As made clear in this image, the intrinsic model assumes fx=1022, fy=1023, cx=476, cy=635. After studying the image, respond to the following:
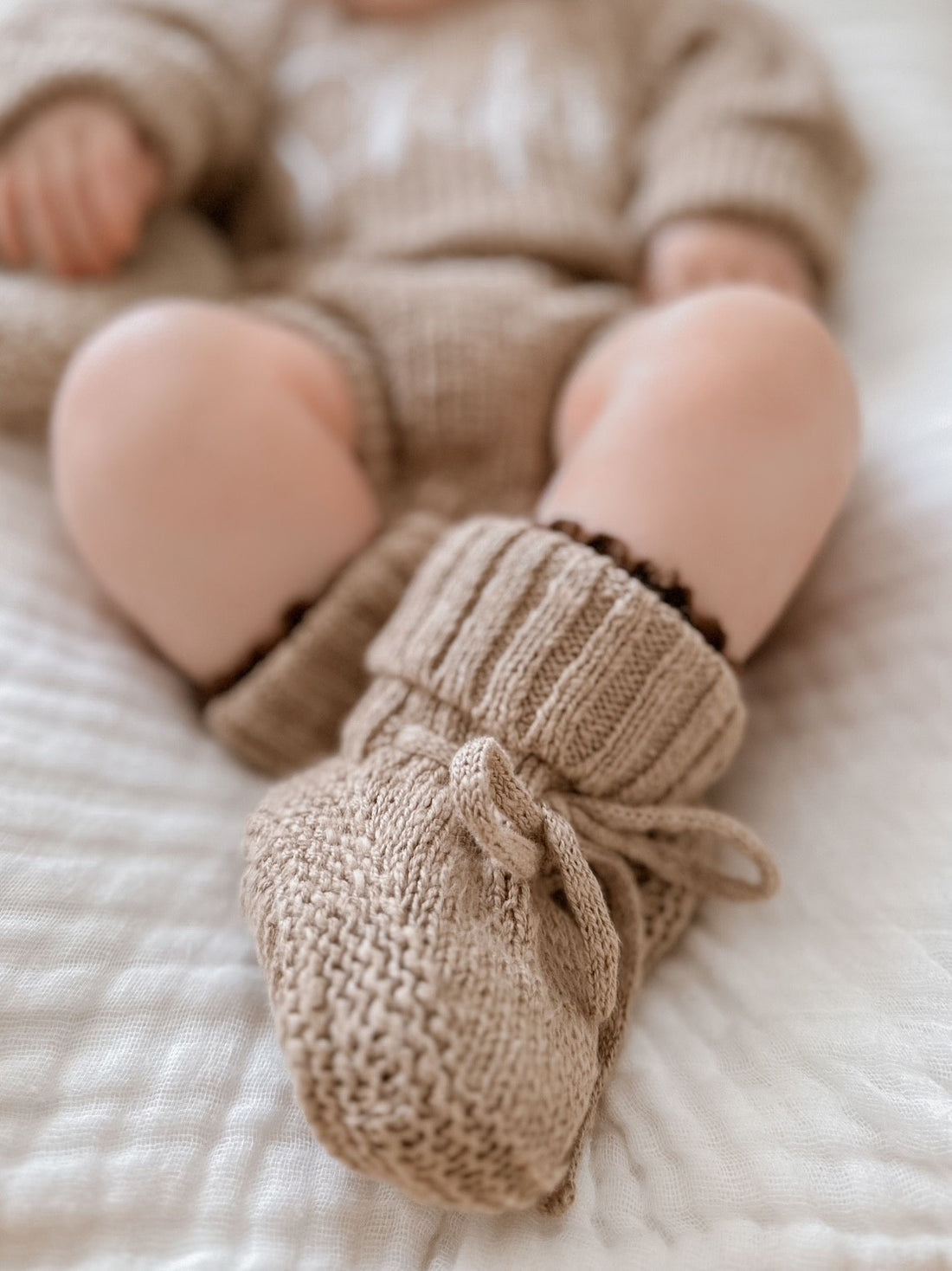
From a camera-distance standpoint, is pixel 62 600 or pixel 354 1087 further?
pixel 62 600

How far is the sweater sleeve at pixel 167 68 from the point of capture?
790 mm

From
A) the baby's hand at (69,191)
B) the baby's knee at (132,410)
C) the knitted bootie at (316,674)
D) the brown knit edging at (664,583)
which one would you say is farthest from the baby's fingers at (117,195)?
the brown knit edging at (664,583)

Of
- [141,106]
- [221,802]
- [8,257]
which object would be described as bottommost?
[221,802]

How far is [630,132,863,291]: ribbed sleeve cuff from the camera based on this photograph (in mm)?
818

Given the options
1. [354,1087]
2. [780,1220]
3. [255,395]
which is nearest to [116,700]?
[255,395]

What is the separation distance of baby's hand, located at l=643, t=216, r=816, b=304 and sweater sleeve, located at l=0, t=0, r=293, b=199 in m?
0.40

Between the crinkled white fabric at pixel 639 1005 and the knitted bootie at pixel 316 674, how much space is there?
0.08 feet

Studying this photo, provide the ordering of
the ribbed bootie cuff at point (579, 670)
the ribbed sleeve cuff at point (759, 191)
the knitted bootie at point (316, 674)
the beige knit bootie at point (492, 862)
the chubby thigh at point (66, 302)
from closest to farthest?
the beige knit bootie at point (492, 862), the ribbed bootie cuff at point (579, 670), the knitted bootie at point (316, 674), the chubby thigh at point (66, 302), the ribbed sleeve cuff at point (759, 191)

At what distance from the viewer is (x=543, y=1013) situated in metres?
0.41

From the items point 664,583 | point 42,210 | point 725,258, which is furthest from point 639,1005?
point 42,210

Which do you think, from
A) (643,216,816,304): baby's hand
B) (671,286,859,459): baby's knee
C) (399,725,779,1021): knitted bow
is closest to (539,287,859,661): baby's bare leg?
(671,286,859,459): baby's knee

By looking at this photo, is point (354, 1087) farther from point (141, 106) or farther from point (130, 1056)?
point (141, 106)

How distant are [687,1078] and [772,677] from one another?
11.0 inches

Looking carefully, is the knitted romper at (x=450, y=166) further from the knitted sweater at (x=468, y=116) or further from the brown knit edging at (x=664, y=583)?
the brown knit edging at (x=664, y=583)
